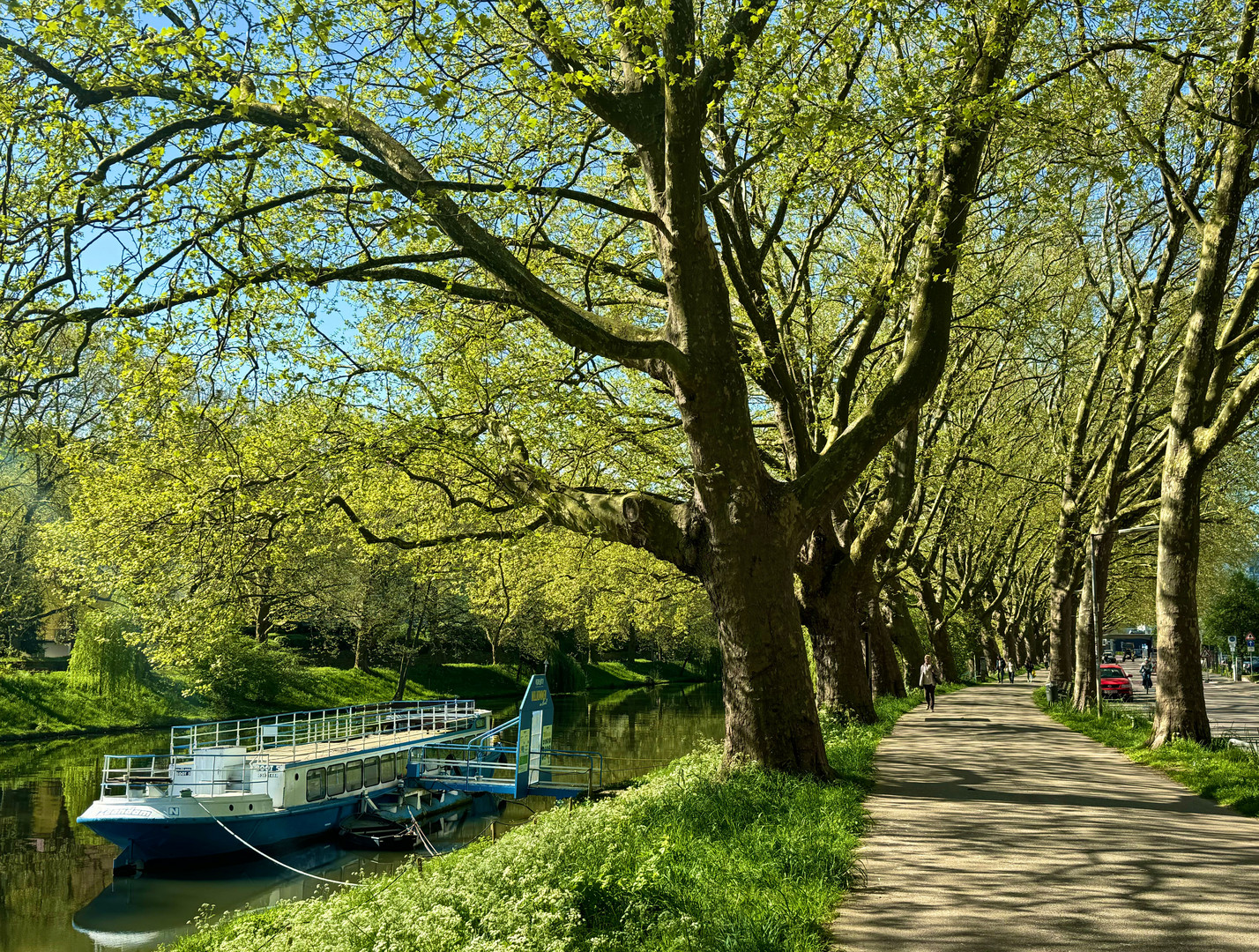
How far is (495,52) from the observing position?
12.4 metres

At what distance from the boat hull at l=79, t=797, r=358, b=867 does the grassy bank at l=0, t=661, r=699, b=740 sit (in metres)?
15.5

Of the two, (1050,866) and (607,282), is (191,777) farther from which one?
(1050,866)

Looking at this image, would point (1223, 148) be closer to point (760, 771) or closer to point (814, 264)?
point (814, 264)

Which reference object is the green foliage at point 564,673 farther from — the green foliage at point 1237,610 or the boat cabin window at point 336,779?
the green foliage at point 1237,610

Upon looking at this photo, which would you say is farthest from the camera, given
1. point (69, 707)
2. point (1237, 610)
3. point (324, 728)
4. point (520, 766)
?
point (1237, 610)

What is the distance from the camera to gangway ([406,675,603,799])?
1011 inches

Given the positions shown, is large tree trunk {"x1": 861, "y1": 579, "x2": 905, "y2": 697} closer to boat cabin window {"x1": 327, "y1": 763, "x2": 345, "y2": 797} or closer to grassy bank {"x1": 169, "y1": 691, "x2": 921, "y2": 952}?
boat cabin window {"x1": 327, "y1": 763, "x2": 345, "y2": 797}

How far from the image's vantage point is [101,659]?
3647cm

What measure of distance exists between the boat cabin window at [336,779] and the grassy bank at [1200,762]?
1712 cm

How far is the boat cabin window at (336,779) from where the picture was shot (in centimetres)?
2377

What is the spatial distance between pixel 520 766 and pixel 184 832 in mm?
8401

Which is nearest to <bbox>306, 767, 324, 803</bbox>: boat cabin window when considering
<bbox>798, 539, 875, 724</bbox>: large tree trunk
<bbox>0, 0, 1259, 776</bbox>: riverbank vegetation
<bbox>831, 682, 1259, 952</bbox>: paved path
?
<bbox>0, 0, 1259, 776</bbox>: riverbank vegetation

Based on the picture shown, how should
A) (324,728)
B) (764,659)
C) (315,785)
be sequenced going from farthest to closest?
1. (324,728)
2. (315,785)
3. (764,659)

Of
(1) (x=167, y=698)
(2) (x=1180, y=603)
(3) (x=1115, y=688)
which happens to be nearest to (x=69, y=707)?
(1) (x=167, y=698)
